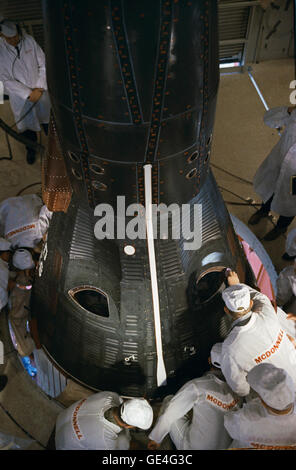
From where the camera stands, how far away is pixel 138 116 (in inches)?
83.0

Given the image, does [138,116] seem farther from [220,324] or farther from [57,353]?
[57,353]

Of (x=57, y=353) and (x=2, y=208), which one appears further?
(x=2, y=208)

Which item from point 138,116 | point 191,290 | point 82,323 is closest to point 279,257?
point 191,290

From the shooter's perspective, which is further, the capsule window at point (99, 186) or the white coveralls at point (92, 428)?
the white coveralls at point (92, 428)

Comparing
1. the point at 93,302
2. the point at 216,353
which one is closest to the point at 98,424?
the point at 93,302

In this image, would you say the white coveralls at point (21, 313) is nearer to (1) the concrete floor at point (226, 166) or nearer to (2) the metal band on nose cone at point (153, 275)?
(1) the concrete floor at point (226, 166)

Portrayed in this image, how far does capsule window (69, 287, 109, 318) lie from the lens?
Result: 307 cm

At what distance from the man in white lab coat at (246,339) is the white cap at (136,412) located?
560mm

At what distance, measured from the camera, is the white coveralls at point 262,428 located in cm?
272

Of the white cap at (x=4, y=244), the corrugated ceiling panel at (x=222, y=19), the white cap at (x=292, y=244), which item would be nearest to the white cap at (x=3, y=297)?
the white cap at (x=4, y=244)

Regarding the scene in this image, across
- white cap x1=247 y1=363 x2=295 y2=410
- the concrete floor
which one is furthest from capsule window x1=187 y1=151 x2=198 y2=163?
the concrete floor

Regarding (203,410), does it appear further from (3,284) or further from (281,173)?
(281,173)

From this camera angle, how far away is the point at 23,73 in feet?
16.1
